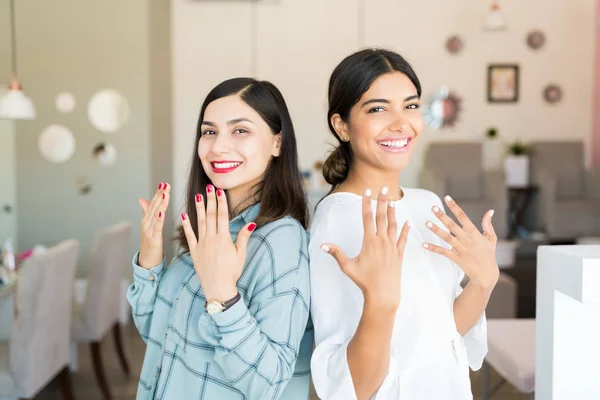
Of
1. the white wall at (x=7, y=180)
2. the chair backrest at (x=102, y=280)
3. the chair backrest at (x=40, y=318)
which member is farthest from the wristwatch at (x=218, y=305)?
the white wall at (x=7, y=180)

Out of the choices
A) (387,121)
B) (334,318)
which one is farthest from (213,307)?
(387,121)

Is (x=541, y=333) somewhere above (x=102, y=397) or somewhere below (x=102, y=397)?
above

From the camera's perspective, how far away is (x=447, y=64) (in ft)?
24.2

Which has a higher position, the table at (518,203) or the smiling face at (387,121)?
the smiling face at (387,121)

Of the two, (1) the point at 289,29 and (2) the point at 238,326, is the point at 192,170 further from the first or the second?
(1) the point at 289,29

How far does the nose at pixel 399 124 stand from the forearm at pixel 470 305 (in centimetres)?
32

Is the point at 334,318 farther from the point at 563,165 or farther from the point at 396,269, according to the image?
the point at 563,165

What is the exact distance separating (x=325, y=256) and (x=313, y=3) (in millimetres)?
6551

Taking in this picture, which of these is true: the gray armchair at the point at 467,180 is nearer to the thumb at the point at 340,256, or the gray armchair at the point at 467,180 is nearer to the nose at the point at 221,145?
the nose at the point at 221,145

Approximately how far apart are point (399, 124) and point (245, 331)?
45 centimetres

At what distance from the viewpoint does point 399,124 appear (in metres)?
1.17

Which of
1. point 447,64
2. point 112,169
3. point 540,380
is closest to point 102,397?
point 112,169

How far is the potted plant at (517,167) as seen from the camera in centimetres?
715

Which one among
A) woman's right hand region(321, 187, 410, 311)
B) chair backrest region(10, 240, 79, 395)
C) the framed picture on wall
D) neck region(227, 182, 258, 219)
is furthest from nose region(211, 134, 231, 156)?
the framed picture on wall
